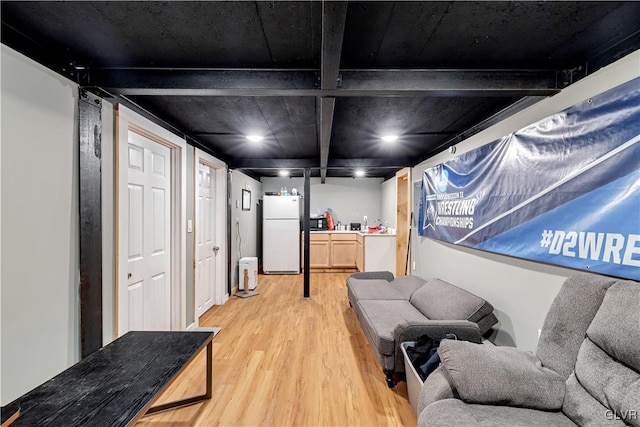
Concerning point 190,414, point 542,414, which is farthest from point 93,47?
point 542,414

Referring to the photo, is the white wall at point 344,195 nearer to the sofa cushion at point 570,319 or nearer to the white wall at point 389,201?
the white wall at point 389,201

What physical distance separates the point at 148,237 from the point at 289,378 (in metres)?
1.67

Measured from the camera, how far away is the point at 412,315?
249 centimetres

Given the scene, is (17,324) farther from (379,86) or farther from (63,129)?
(379,86)

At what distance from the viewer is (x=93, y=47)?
141 centimetres

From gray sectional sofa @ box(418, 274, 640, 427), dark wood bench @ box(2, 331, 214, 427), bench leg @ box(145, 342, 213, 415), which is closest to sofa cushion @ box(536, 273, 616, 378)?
gray sectional sofa @ box(418, 274, 640, 427)

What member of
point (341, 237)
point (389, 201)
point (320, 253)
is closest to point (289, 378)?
point (320, 253)

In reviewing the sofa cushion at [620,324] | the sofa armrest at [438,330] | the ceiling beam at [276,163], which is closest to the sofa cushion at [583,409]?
the sofa cushion at [620,324]

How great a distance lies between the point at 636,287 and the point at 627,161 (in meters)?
0.56

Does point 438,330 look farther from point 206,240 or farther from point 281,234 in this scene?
point 281,234

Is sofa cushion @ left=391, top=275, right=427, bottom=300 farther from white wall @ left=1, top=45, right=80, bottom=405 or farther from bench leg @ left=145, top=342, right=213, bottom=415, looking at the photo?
white wall @ left=1, top=45, right=80, bottom=405

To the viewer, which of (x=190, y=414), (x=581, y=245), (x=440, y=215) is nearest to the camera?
(x=581, y=245)

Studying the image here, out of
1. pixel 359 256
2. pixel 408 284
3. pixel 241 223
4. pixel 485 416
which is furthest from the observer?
pixel 359 256

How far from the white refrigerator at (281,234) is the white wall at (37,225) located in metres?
4.19
